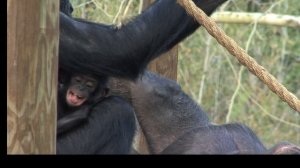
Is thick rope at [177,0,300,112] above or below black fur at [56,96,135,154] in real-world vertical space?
above

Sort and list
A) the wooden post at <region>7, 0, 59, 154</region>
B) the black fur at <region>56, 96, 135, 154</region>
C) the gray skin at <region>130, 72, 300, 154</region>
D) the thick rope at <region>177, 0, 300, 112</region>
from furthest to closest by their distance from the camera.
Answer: the gray skin at <region>130, 72, 300, 154</region>
the black fur at <region>56, 96, 135, 154</region>
the thick rope at <region>177, 0, 300, 112</region>
the wooden post at <region>7, 0, 59, 154</region>

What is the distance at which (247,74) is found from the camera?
32.9 ft

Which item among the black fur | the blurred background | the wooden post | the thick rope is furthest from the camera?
the blurred background

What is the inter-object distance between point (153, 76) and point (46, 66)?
2357 millimetres

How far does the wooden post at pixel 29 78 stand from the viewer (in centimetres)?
231

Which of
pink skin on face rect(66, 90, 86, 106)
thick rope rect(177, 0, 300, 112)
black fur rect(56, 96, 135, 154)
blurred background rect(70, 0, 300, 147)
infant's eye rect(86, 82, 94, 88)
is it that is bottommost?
blurred background rect(70, 0, 300, 147)

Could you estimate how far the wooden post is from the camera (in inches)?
90.9

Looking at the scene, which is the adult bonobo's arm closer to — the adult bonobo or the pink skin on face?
the adult bonobo

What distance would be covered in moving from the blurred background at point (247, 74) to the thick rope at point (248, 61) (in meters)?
5.80

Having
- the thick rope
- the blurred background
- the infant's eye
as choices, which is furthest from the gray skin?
the blurred background

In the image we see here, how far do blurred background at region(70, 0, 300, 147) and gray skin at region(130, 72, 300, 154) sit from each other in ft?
14.4

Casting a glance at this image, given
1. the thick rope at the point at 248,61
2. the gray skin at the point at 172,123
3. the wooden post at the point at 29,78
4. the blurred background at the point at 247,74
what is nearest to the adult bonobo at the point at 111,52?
the thick rope at the point at 248,61

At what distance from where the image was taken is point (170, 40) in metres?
3.90

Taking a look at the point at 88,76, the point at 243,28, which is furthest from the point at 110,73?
the point at 243,28
